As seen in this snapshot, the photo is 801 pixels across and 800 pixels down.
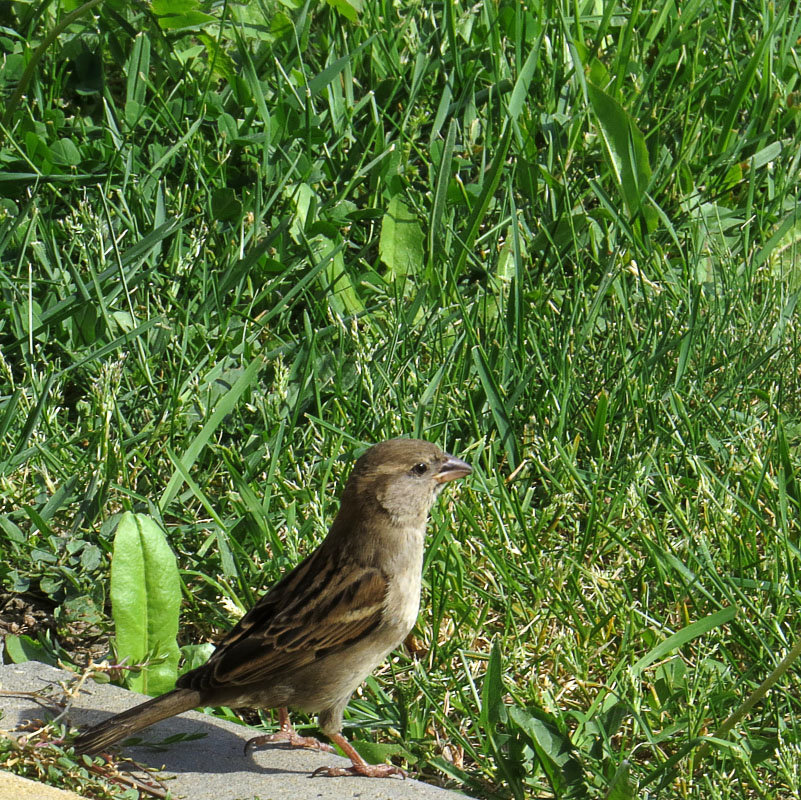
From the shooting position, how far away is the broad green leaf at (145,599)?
12.0 feet

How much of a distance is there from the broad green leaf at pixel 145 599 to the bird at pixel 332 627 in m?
0.25

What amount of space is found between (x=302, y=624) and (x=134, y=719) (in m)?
0.54

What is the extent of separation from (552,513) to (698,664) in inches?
37.3

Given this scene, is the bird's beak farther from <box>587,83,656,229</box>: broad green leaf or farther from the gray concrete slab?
<box>587,83,656,229</box>: broad green leaf

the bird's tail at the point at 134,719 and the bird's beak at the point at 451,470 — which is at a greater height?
the bird's beak at the point at 451,470

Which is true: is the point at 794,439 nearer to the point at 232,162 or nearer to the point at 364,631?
the point at 364,631

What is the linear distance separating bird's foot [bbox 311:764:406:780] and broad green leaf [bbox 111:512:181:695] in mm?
601

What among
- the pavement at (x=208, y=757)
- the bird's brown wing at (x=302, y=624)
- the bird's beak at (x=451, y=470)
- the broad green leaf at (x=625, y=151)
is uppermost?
the broad green leaf at (x=625, y=151)

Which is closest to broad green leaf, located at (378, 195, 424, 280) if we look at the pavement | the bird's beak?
the bird's beak

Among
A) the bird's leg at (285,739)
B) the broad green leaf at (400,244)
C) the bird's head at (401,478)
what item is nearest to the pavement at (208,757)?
the bird's leg at (285,739)

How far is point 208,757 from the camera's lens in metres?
3.42

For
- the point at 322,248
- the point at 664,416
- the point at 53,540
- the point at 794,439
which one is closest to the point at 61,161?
the point at 322,248

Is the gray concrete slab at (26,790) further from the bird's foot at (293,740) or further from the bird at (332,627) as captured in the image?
Answer: the bird's foot at (293,740)

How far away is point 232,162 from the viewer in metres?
5.61
